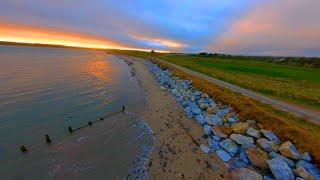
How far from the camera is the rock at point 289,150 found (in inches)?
358

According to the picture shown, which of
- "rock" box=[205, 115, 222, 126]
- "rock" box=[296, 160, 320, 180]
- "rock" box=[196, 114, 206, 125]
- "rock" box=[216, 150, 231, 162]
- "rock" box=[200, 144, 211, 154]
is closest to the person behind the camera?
"rock" box=[296, 160, 320, 180]

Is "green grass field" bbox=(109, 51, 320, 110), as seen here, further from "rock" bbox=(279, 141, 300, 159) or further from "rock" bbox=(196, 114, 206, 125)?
"rock" bbox=(196, 114, 206, 125)

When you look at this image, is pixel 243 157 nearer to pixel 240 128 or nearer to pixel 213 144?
pixel 213 144

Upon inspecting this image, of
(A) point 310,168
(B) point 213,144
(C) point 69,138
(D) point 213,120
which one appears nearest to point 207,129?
(D) point 213,120

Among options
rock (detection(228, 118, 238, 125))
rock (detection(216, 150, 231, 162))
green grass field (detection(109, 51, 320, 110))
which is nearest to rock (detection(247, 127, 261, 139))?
rock (detection(228, 118, 238, 125))

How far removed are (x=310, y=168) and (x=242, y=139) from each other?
11.1 ft

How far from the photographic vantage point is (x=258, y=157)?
9.60 metres

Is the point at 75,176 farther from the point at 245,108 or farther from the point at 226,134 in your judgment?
the point at 245,108

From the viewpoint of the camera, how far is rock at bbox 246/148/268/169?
927 cm

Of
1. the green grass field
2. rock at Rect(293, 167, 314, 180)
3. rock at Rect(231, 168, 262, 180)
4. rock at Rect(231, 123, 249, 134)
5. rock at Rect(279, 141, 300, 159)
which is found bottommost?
the green grass field

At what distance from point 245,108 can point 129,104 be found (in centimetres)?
1113

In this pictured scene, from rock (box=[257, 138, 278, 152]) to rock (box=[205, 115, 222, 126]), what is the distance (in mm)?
3520

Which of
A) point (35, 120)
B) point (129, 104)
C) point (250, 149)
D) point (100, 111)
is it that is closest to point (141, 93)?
point (129, 104)

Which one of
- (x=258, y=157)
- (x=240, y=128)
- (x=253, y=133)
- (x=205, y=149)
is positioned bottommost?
(x=205, y=149)
